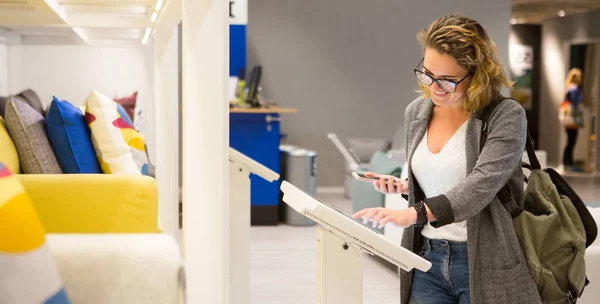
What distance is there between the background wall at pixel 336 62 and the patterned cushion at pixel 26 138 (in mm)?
7944

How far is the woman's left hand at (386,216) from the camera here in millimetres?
1994

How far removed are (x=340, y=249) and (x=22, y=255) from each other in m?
0.90

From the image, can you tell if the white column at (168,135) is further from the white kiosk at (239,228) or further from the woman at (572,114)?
the woman at (572,114)

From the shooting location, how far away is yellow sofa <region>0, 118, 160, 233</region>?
2.40 metres

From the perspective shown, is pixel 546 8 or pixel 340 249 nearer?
pixel 340 249

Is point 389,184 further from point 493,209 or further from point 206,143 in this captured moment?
point 206,143

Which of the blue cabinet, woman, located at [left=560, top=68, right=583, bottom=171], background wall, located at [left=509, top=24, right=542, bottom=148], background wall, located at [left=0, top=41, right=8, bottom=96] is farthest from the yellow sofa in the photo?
background wall, located at [left=509, top=24, right=542, bottom=148]

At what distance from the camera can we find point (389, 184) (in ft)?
7.69

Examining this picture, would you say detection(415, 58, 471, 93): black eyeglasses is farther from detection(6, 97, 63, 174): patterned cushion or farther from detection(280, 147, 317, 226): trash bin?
detection(280, 147, 317, 226): trash bin

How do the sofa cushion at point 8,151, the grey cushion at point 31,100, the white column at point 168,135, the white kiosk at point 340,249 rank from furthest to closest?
the white column at point 168,135, the grey cushion at point 31,100, the sofa cushion at point 8,151, the white kiosk at point 340,249

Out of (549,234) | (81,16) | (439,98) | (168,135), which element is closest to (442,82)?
(439,98)

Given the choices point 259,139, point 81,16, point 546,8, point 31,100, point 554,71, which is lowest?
point 259,139

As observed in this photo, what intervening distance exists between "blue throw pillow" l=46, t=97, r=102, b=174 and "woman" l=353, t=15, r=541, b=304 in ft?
5.03

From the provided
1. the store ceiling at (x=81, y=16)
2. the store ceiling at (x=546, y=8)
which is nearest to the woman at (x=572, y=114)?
the store ceiling at (x=546, y=8)
